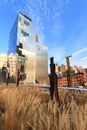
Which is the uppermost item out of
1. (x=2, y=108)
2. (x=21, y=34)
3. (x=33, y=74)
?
(x=21, y=34)

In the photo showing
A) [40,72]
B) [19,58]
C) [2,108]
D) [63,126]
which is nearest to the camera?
[63,126]

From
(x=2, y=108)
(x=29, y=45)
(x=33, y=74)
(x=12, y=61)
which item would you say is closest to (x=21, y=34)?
(x=29, y=45)

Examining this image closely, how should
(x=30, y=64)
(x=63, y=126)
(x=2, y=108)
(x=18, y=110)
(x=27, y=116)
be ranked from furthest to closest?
1. (x=30, y=64)
2. (x=2, y=108)
3. (x=18, y=110)
4. (x=27, y=116)
5. (x=63, y=126)

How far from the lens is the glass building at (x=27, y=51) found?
112 ft

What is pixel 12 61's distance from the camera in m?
35.2

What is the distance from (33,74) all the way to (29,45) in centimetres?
706

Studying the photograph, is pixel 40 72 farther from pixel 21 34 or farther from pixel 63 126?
pixel 63 126

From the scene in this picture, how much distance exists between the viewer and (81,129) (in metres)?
1.38

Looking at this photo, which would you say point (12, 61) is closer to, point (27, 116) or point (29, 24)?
point (29, 24)

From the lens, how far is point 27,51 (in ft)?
119

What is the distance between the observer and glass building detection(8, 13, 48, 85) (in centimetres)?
3425

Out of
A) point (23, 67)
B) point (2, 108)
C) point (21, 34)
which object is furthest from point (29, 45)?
point (2, 108)

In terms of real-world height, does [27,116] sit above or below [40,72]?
below

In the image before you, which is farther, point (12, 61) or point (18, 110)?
point (12, 61)
